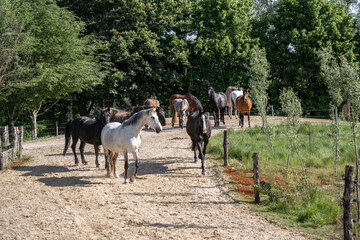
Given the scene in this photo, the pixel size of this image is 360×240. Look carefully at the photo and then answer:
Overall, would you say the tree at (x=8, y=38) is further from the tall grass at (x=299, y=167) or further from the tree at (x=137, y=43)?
the tall grass at (x=299, y=167)

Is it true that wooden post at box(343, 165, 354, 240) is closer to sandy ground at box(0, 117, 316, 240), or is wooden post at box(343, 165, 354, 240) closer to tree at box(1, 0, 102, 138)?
sandy ground at box(0, 117, 316, 240)

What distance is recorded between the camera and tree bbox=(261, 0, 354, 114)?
31.8 meters

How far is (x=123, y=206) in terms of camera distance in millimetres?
8258

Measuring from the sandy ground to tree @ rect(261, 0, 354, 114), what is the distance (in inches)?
928

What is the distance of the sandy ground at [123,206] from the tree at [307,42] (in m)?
23.6

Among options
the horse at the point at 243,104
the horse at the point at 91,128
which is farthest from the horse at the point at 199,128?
the horse at the point at 243,104

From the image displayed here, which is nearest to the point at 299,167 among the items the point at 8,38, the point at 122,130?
the point at 122,130

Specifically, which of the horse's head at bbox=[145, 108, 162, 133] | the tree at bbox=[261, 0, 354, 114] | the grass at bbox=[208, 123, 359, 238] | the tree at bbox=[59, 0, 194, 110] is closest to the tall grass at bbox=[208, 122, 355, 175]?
the grass at bbox=[208, 123, 359, 238]

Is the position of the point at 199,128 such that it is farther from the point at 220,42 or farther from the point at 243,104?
the point at 220,42

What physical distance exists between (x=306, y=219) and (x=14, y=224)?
21.5 ft

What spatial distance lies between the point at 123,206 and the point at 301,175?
6.61 metres

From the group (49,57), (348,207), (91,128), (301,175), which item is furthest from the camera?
(49,57)

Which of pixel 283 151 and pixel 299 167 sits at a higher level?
pixel 283 151

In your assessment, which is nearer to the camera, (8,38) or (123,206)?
(123,206)
